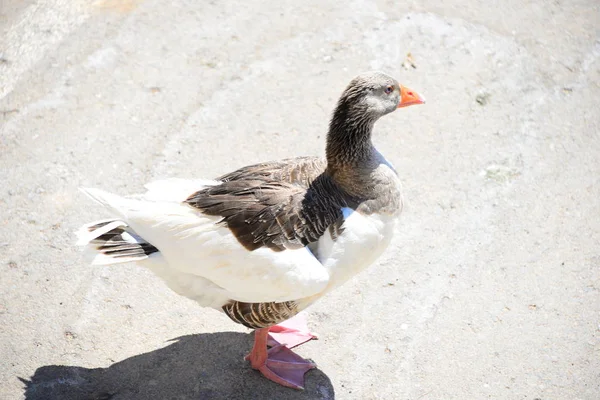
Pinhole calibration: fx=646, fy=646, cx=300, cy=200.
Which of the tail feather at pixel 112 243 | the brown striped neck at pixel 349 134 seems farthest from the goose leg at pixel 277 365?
the brown striped neck at pixel 349 134

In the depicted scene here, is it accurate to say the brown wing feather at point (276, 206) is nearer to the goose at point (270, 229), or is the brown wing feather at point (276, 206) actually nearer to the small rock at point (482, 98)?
the goose at point (270, 229)

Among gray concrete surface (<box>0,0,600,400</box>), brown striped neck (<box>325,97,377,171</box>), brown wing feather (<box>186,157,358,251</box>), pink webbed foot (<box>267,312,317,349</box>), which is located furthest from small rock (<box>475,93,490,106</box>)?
pink webbed foot (<box>267,312,317,349</box>)

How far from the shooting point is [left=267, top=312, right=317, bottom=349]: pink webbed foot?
14.6ft

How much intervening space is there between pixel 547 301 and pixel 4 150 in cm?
447

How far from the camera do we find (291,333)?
451 cm

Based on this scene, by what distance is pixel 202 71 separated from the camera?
6.22 meters

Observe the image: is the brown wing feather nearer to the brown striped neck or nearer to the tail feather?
the brown striped neck

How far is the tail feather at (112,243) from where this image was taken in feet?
12.3

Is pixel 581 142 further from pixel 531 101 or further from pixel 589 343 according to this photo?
pixel 589 343

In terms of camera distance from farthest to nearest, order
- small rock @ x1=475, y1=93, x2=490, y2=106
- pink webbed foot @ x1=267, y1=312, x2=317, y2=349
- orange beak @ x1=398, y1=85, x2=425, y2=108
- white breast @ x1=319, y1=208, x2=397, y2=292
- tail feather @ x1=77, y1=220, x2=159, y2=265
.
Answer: small rock @ x1=475, y1=93, x2=490, y2=106
pink webbed foot @ x1=267, y1=312, x2=317, y2=349
orange beak @ x1=398, y1=85, x2=425, y2=108
white breast @ x1=319, y1=208, x2=397, y2=292
tail feather @ x1=77, y1=220, x2=159, y2=265

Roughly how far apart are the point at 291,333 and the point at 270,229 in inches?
40.8

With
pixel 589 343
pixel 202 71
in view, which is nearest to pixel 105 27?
pixel 202 71

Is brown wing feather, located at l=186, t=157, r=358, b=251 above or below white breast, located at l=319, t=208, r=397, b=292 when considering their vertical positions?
above

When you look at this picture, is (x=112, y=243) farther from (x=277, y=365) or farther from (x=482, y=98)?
(x=482, y=98)
